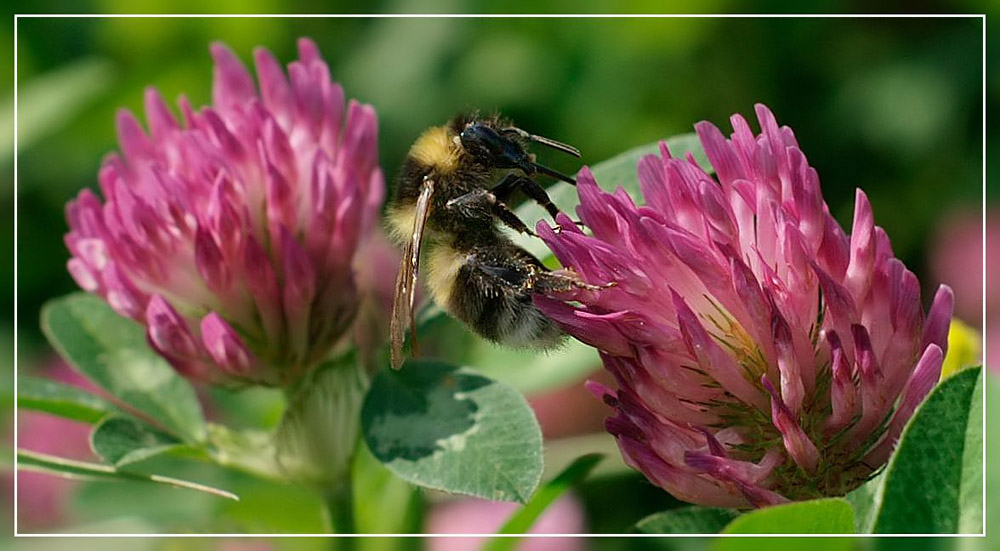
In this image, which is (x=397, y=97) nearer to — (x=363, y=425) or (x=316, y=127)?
(x=316, y=127)

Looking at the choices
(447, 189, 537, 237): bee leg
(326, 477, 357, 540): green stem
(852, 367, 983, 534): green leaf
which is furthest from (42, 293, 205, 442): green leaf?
(852, 367, 983, 534): green leaf

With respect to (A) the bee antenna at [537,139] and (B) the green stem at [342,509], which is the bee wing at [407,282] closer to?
(A) the bee antenna at [537,139]

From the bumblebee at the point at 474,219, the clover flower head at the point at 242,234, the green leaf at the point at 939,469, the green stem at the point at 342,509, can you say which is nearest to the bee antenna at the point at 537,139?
the bumblebee at the point at 474,219

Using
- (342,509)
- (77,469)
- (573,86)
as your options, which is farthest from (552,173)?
(573,86)

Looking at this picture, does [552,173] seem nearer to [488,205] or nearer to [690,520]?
[488,205]

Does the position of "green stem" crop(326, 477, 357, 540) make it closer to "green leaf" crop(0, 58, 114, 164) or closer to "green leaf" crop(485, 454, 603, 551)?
"green leaf" crop(485, 454, 603, 551)
